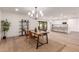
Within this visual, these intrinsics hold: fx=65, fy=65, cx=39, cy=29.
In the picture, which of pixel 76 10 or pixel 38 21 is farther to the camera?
pixel 38 21

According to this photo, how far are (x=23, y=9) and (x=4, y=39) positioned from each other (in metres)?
0.98

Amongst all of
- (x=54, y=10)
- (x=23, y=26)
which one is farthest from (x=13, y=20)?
(x=54, y=10)

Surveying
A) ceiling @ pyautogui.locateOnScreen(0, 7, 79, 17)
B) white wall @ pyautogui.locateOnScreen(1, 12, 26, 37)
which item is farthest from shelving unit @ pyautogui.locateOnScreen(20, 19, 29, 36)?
ceiling @ pyautogui.locateOnScreen(0, 7, 79, 17)

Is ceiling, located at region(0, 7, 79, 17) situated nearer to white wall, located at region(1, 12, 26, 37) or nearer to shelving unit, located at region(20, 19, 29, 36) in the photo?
white wall, located at region(1, 12, 26, 37)

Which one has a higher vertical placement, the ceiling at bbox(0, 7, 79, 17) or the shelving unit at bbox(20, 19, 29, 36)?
the ceiling at bbox(0, 7, 79, 17)

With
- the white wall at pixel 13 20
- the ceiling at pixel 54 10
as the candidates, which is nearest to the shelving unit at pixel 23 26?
the white wall at pixel 13 20

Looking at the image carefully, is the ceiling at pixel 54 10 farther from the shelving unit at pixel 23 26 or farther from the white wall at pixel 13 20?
the shelving unit at pixel 23 26

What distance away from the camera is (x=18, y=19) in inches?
68.5
